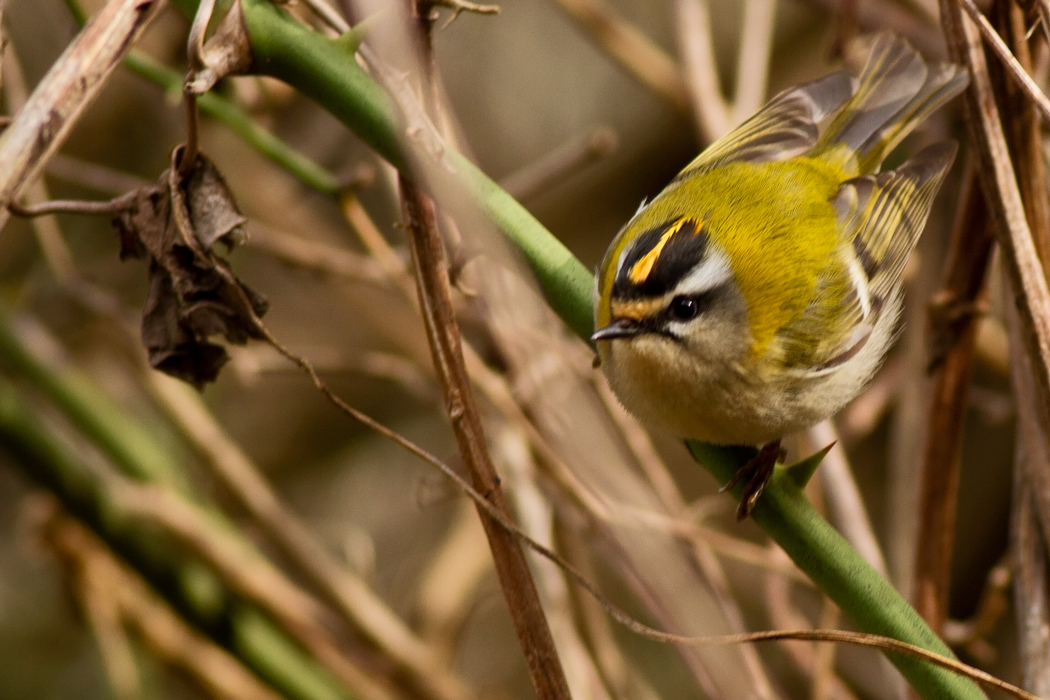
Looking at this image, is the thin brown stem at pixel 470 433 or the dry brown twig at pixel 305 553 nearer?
the thin brown stem at pixel 470 433

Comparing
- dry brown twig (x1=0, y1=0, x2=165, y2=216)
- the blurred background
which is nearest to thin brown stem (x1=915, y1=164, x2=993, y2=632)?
the blurred background

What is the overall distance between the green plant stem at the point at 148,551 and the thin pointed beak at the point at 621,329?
144 centimetres

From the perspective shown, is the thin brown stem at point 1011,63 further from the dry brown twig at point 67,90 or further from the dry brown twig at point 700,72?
the dry brown twig at point 700,72

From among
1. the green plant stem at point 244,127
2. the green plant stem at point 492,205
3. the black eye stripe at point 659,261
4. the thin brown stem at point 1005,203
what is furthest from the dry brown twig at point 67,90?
the thin brown stem at point 1005,203

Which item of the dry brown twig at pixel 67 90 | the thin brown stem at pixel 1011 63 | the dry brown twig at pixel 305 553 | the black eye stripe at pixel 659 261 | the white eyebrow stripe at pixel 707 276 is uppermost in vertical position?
the dry brown twig at pixel 67 90

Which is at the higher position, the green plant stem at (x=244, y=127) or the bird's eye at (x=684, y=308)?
the green plant stem at (x=244, y=127)

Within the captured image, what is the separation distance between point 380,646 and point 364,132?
191 centimetres

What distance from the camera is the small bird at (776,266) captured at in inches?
74.0

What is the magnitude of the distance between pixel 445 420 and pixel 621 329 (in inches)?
85.3

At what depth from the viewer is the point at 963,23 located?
1706 millimetres

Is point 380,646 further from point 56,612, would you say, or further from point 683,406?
point 56,612

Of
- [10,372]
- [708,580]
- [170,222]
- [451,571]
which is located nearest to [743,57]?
[708,580]

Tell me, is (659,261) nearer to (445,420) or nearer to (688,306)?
(688,306)

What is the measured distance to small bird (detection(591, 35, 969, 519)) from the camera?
6.16 ft
